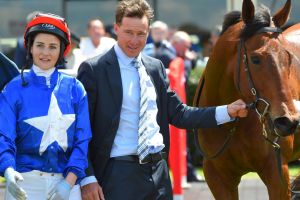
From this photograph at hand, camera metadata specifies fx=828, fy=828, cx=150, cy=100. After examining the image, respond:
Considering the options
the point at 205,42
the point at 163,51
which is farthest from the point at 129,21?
the point at 205,42

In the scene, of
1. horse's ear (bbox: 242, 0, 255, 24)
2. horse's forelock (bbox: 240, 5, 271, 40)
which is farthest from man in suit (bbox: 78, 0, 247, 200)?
horse's ear (bbox: 242, 0, 255, 24)

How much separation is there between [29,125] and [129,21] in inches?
34.8

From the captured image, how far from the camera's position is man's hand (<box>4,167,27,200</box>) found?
426 centimetres

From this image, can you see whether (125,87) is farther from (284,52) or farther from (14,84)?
(284,52)

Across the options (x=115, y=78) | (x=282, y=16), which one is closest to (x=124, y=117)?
(x=115, y=78)

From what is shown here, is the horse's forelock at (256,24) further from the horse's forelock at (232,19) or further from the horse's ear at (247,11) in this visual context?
the horse's forelock at (232,19)

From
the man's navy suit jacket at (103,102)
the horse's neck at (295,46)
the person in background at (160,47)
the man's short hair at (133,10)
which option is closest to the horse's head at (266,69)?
the horse's neck at (295,46)

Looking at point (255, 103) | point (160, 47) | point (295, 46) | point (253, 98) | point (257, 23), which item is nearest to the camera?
point (255, 103)

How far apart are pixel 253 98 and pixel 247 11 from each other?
24.7 inches

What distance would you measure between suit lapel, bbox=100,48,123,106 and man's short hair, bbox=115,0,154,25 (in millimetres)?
247

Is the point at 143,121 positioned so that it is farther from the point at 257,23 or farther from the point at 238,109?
the point at 257,23

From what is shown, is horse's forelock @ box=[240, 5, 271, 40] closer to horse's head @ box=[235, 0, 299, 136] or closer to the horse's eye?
horse's head @ box=[235, 0, 299, 136]

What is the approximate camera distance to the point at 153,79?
16.6 ft

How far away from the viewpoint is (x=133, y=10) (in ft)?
16.0
